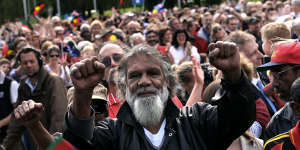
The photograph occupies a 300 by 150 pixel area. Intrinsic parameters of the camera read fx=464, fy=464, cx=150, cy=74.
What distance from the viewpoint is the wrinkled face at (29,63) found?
6.20 meters

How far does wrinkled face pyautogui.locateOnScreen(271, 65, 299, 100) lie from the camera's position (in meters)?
3.65

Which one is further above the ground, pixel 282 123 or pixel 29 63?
pixel 29 63

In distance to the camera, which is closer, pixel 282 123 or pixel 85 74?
pixel 85 74

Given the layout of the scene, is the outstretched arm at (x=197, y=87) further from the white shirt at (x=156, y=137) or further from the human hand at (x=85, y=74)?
the human hand at (x=85, y=74)

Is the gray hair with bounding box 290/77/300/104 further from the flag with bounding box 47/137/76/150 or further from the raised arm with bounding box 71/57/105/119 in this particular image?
the flag with bounding box 47/137/76/150

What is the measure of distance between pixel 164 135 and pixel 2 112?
5.32m

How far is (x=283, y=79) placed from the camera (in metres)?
3.69

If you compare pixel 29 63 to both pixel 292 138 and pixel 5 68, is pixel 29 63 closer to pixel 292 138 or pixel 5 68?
pixel 5 68

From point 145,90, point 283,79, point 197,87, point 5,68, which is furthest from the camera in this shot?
point 5,68

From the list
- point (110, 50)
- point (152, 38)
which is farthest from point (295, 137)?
point (152, 38)

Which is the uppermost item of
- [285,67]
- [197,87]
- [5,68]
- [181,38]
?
[285,67]

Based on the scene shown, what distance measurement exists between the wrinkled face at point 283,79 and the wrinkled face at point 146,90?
1.23 meters

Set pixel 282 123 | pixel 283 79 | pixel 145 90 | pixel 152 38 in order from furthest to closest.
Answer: pixel 152 38 < pixel 283 79 < pixel 282 123 < pixel 145 90

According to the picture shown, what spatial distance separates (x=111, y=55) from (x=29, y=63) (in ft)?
5.98
